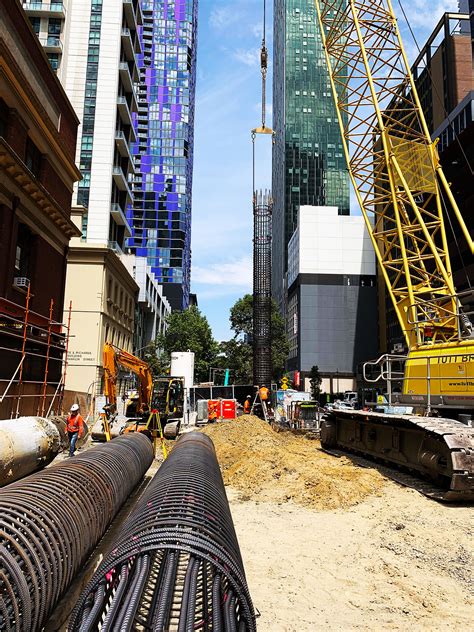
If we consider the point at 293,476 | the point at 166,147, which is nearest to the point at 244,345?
the point at 293,476

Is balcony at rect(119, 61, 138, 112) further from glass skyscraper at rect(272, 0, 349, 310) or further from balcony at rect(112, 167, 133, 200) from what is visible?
glass skyscraper at rect(272, 0, 349, 310)

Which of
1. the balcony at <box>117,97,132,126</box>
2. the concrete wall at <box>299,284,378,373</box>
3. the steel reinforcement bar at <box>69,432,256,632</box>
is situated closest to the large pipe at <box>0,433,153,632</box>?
the steel reinforcement bar at <box>69,432,256,632</box>

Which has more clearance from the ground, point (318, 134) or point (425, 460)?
point (318, 134)

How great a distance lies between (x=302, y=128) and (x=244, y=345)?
4125 inches

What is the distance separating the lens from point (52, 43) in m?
49.9

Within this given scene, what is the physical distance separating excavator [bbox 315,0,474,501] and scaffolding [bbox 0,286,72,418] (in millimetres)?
11483

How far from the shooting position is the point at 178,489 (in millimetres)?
4926

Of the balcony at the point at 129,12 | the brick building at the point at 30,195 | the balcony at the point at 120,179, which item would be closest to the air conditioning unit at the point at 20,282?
the brick building at the point at 30,195

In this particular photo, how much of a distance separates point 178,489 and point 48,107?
971 inches

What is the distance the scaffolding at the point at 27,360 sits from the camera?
57.8ft

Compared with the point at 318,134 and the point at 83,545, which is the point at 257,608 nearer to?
the point at 83,545

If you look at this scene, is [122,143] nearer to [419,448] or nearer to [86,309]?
[86,309]

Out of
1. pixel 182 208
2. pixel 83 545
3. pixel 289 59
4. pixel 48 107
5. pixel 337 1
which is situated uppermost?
pixel 289 59

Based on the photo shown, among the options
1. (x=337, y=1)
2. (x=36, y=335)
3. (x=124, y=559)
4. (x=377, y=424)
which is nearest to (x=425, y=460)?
(x=377, y=424)
